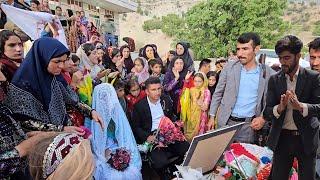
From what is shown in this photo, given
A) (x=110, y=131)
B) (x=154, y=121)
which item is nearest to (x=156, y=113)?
(x=154, y=121)

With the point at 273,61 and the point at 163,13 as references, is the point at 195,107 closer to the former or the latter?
the point at 273,61

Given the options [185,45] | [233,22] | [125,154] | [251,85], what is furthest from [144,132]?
[233,22]

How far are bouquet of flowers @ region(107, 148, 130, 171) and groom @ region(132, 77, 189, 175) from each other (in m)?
0.40

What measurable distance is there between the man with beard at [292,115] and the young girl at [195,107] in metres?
2.30

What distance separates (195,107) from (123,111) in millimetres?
1601

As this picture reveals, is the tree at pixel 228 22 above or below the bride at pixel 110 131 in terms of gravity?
above

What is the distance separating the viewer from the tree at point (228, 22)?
25375mm

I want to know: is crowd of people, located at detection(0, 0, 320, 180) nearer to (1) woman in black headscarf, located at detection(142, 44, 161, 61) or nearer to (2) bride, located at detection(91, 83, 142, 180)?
(2) bride, located at detection(91, 83, 142, 180)

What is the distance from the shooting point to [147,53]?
7262 mm

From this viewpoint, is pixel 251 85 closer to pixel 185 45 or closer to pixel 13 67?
pixel 13 67

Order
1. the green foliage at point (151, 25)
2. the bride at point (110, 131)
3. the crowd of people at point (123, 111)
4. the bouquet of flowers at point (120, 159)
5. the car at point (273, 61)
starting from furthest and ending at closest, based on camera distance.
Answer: the green foliage at point (151, 25) → the car at point (273, 61) → the bride at point (110, 131) → the bouquet of flowers at point (120, 159) → the crowd of people at point (123, 111)

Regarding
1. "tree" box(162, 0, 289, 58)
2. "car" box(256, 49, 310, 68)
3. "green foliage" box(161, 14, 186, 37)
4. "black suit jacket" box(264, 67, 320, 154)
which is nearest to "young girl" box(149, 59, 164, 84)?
"car" box(256, 49, 310, 68)

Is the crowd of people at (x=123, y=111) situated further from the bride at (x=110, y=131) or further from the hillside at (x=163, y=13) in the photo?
the hillside at (x=163, y=13)

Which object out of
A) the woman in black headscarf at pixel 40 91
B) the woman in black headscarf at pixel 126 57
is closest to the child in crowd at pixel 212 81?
the woman in black headscarf at pixel 126 57
